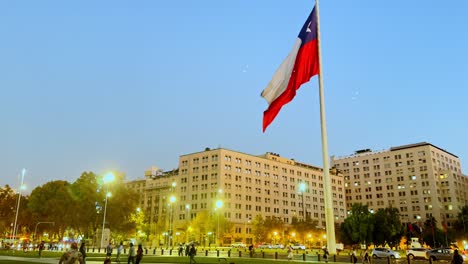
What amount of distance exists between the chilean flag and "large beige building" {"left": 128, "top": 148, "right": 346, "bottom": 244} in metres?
99.3

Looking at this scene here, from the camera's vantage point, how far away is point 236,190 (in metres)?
133

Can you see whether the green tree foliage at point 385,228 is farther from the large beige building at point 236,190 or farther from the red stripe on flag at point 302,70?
the red stripe on flag at point 302,70

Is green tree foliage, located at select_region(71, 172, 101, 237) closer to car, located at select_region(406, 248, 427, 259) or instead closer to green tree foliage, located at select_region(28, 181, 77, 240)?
green tree foliage, located at select_region(28, 181, 77, 240)

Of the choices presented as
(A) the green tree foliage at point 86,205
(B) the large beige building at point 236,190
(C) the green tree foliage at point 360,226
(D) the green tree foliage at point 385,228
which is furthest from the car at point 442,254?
(B) the large beige building at point 236,190

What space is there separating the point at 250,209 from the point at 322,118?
121585mm

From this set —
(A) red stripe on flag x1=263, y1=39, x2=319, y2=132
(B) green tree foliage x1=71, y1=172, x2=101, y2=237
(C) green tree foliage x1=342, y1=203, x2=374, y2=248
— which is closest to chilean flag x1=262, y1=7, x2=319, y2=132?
(A) red stripe on flag x1=263, y1=39, x2=319, y2=132

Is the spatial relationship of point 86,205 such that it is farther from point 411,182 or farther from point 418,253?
point 411,182

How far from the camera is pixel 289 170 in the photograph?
156 m

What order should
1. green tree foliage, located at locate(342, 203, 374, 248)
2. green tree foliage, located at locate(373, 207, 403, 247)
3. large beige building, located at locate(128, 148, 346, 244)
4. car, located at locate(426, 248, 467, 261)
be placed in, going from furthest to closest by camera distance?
large beige building, located at locate(128, 148, 346, 244)
green tree foliage, located at locate(373, 207, 403, 247)
green tree foliage, located at locate(342, 203, 374, 248)
car, located at locate(426, 248, 467, 261)

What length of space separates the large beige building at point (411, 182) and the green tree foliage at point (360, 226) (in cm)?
7536

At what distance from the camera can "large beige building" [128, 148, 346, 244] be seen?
129 m

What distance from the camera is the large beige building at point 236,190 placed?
129 m

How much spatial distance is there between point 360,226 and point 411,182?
295ft

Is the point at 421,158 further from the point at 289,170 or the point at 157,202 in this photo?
the point at 157,202
